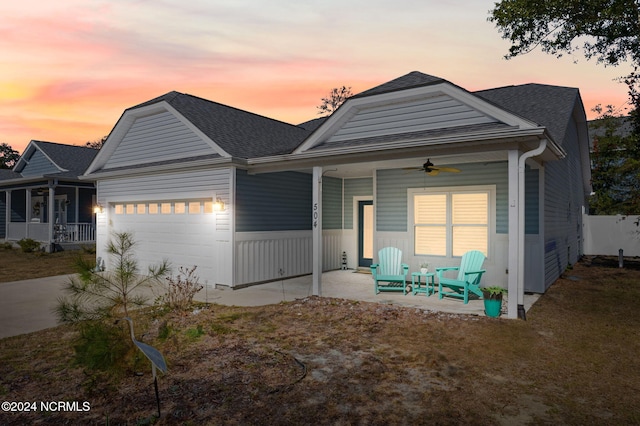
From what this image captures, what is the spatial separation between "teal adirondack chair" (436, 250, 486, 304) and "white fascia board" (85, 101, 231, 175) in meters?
5.36

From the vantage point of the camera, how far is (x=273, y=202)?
10656 mm

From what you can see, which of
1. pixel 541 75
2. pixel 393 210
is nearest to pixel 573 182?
pixel 541 75

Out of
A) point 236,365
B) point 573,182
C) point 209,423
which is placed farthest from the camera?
point 573,182

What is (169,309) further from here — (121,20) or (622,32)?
(622,32)

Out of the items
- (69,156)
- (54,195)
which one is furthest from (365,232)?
(69,156)

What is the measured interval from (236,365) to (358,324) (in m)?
2.41

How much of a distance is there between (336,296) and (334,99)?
2913cm

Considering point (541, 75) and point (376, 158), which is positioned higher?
point (541, 75)

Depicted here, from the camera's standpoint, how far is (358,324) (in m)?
6.55

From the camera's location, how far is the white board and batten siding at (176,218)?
9.77 meters

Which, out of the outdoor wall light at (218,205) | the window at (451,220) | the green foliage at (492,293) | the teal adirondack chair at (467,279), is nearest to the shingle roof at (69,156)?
the outdoor wall light at (218,205)

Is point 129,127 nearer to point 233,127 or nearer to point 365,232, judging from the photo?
point 233,127

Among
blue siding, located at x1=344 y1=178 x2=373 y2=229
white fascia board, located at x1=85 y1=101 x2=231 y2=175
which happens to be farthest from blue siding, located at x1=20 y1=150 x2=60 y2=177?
blue siding, located at x1=344 y1=178 x2=373 y2=229

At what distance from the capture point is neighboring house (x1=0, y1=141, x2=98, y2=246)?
19.0 metres
